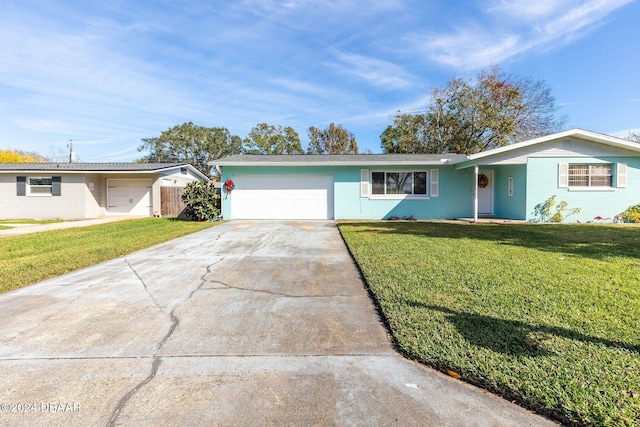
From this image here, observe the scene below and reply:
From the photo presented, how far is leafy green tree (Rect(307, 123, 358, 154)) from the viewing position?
37719 mm

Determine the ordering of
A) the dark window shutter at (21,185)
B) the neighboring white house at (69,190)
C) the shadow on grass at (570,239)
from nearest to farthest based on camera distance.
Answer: the shadow on grass at (570,239) → the neighboring white house at (69,190) → the dark window shutter at (21,185)

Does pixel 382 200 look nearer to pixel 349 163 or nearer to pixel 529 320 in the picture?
pixel 349 163

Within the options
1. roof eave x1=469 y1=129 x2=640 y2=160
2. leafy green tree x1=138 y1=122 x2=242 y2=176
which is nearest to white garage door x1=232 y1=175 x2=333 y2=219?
roof eave x1=469 y1=129 x2=640 y2=160

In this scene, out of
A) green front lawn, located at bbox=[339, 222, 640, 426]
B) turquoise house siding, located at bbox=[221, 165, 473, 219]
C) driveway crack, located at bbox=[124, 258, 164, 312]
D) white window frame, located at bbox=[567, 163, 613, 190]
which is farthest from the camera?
turquoise house siding, located at bbox=[221, 165, 473, 219]

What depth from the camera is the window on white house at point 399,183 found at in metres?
15.4

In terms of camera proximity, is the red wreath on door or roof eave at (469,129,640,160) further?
the red wreath on door

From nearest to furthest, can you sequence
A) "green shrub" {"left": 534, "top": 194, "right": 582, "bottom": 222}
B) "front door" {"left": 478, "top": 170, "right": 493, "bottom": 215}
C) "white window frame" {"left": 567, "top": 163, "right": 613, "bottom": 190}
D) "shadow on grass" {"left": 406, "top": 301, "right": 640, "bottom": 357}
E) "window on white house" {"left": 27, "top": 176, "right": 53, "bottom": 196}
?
"shadow on grass" {"left": 406, "top": 301, "right": 640, "bottom": 357} < "green shrub" {"left": 534, "top": 194, "right": 582, "bottom": 222} < "white window frame" {"left": 567, "top": 163, "right": 613, "bottom": 190} < "front door" {"left": 478, "top": 170, "right": 493, "bottom": 215} < "window on white house" {"left": 27, "top": 176, "right": 53, "bottom": 196}

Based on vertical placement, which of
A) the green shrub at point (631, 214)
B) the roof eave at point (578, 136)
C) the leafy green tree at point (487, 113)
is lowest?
the green shrub at point (631, 214)

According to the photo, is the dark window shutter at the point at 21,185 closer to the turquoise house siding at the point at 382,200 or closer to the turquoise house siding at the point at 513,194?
the turquoise house siding at the point at 382,200

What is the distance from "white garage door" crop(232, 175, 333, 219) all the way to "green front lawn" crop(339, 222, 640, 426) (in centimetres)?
872

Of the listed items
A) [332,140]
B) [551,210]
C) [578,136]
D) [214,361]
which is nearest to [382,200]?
[551,210]

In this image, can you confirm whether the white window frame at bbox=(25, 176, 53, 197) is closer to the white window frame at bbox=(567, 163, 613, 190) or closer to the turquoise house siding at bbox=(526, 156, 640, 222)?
the turquoise house siding at bbox=(526, 156, 640, 222)

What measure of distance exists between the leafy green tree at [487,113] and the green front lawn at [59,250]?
75.0 feet

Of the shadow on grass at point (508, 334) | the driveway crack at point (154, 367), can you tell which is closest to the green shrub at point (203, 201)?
the driveway crack at point (154, 367)
